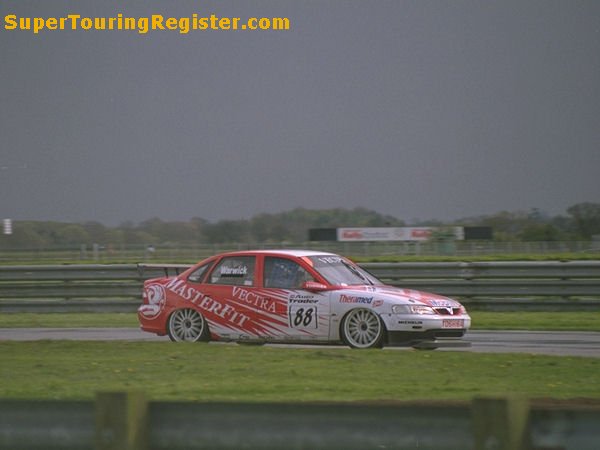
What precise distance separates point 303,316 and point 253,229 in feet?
123

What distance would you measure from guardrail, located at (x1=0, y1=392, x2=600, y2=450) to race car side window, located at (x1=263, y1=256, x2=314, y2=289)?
839 cm

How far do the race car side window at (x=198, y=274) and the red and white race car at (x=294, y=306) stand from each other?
0.02 meters

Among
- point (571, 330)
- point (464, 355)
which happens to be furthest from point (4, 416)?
point (571, 330)

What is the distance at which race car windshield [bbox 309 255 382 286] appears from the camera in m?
12.9

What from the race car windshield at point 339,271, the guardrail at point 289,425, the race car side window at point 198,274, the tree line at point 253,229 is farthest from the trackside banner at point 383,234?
the guardrail at point 289,425

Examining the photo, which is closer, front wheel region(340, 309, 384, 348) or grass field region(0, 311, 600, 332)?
front wheel region(340, 309, 384, 348)

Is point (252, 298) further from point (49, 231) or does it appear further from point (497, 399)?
point (49, 231)

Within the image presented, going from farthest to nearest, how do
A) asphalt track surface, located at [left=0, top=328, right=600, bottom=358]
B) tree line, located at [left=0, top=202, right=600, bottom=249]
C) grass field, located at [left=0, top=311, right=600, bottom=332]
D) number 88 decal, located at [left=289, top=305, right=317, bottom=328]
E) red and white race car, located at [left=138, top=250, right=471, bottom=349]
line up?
tree line, located at [left=0, top=202, right=600, bottom=249] → grass field, located at [left=0, top=311, right=600, bottom=332] → asphalt track surface, located at [left=0, top=328, right=600, bottom=358] → number 88 decal, located at [left=289, top=305, right=317, bottom=328] → red and white race car, located at [left=138, top=250, right=471, bottom=349]

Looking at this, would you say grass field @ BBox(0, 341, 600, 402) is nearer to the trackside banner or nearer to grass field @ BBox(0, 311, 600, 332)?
grass field @ BBox(0, 311, 600, 332)

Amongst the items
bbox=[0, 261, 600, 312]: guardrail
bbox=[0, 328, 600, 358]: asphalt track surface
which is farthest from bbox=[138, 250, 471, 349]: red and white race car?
bbox=[0, 261, 600, 312]: guardrail

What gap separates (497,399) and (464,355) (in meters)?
7.48

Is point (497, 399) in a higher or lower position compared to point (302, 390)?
higher

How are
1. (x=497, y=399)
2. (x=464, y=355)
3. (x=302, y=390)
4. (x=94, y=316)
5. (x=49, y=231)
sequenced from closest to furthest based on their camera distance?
1. (x=497, y=399)
2. (x=302, y=390)
3. (x=464, y=355)
4. (x=94, y=316)
5. (x=49, y=231)

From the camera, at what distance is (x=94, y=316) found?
20.1 metres
